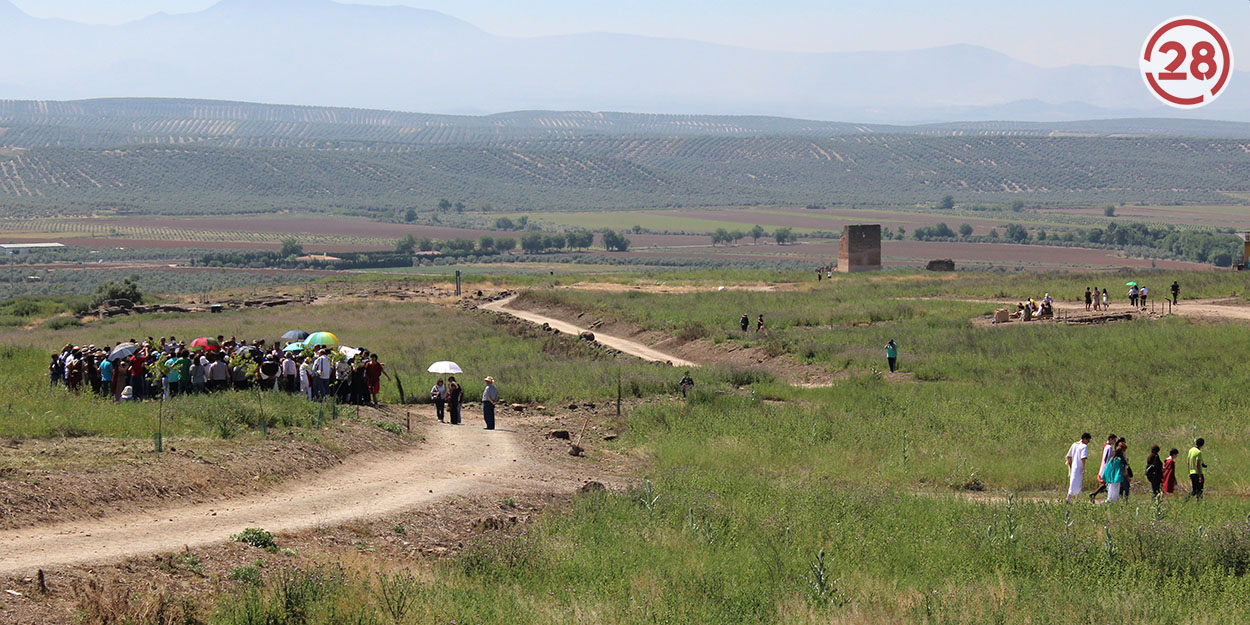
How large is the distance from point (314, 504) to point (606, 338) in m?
29.7

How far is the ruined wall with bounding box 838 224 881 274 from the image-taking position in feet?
242

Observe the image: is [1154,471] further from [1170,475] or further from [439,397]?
[439,397]

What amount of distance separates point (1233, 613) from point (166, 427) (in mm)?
14135

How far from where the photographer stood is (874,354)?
34.5 meters

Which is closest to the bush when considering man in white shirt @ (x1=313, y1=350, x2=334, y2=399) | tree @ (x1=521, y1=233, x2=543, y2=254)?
man in white shirt @ (x1=313, y1=350, x2=334, y2=399)

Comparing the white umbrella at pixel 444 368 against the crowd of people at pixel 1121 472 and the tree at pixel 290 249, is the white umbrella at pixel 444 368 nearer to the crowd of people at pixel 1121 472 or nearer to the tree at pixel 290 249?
the crowd of people at pixel 1121 472

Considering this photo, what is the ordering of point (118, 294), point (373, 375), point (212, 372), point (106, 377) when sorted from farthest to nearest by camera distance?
point (118, 294)
point (373, 375)
point (106, 377)
point (212, 372)

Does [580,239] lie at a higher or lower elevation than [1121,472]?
lower

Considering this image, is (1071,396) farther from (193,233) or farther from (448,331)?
(193,233)

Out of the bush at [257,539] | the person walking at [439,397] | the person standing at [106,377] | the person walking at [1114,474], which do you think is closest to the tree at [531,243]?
the person walking at [439,397]

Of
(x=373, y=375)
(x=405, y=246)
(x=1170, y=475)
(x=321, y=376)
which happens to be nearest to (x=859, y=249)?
(x=373, y=375)

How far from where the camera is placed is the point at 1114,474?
1730 cm

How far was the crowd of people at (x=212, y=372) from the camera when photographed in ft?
75.9

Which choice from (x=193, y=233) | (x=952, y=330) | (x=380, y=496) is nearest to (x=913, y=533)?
(x=380, y=496)
